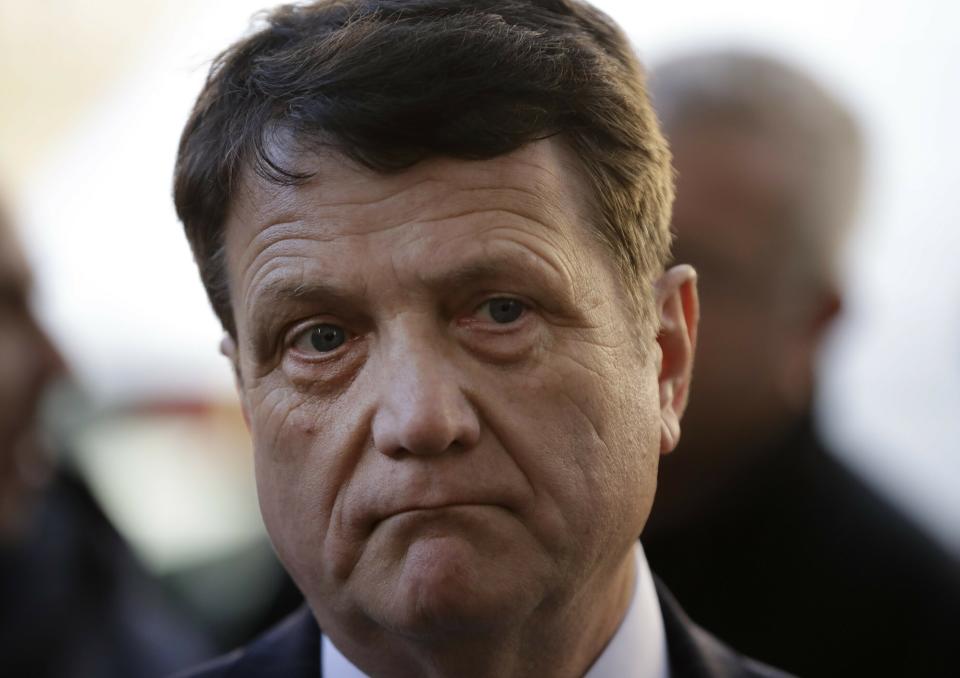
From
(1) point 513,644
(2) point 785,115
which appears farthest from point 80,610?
(2) point 785,115

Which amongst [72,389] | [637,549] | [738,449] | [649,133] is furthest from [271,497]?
[72,389]

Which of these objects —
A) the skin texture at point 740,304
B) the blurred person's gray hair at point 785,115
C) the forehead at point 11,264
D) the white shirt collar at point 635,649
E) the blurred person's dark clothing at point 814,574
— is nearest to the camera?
the white shirt collar at point 635,649

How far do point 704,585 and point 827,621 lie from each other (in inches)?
12.1

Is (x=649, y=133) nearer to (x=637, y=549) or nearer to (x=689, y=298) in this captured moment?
(x=689, y=298)

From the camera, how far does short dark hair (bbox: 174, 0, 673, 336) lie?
216cm

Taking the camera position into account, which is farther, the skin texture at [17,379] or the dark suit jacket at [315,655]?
the skin texture at [17,379]

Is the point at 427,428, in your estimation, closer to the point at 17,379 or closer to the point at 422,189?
the point at 422,189

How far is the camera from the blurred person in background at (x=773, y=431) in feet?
11.6

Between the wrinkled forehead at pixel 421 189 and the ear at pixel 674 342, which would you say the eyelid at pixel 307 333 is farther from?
the ear at pixel 674 342

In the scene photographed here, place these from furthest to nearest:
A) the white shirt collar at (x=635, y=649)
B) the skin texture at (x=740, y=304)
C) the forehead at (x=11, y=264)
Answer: the forehead at (x=11, y=264)
the skin texture at (x=740, y=304)
the white shirt collar at (x=635, y=649)

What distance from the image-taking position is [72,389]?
5.07 m

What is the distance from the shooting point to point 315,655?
2623 millimetres

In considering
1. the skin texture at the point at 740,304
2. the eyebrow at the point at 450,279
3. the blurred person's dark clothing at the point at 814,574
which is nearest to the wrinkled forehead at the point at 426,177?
the eyebrow at the point at 450,279

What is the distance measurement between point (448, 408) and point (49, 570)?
2.67 metres
